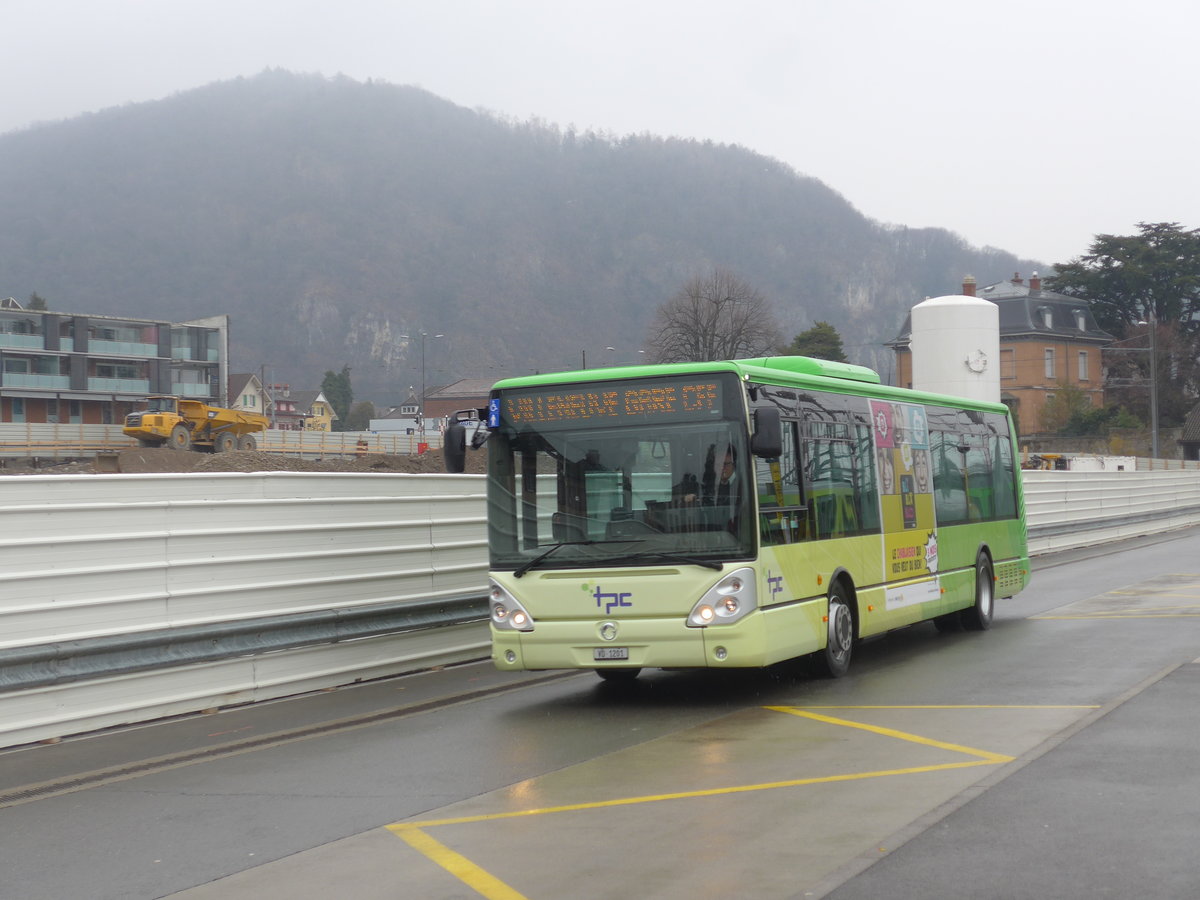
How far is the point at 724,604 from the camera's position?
1098 centimetres

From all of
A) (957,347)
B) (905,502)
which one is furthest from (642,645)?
(957,347)

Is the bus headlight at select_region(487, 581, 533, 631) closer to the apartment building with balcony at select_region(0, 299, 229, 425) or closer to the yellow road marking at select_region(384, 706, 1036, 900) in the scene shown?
the yellow road marking at select_region(384, 706, 1036, 900)

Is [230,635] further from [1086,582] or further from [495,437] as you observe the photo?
[1086,582]

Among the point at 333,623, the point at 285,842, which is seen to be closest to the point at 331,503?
the point at 333,623

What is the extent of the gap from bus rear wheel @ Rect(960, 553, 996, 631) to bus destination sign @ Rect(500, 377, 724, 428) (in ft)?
22.6

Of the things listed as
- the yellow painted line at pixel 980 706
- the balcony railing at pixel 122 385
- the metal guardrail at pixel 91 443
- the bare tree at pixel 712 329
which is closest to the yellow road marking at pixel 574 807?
the yellow painted line at pixel 980 706

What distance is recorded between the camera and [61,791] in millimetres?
8617

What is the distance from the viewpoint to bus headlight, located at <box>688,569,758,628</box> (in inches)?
432

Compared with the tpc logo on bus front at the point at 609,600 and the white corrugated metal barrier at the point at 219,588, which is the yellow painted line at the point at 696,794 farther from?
the white corrugated metal barrier at the point at 219,588

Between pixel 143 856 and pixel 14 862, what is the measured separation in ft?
1.99

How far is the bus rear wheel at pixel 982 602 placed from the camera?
55.8ft

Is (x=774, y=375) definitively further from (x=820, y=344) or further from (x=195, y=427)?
(x=820, y=344)

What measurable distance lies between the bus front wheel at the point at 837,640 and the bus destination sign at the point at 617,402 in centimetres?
248

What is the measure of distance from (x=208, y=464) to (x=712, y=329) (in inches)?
1651
